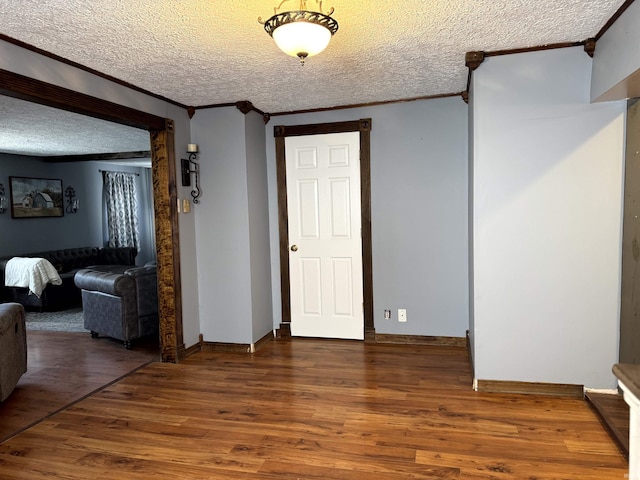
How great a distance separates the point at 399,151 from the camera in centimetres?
417

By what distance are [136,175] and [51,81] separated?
6.90m

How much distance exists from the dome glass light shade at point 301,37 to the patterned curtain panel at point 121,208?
293 inches

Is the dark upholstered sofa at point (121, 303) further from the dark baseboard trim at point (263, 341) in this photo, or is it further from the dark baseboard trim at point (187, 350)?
the dark baseboard trim at point (263, 341)

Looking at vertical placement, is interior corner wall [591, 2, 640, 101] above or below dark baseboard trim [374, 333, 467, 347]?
above

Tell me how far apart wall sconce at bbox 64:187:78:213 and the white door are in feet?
16.9

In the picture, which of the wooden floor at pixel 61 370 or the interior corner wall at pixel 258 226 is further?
the interior corner wall at pixel 258 226

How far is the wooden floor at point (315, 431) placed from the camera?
2.24 metres

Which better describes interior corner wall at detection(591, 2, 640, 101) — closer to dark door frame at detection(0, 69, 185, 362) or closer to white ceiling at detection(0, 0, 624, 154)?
white ceiling at detection(0, 0, 624, 154)

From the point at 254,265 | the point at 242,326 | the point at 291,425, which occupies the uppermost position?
the point at 254,265

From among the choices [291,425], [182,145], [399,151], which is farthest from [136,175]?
[291,425]

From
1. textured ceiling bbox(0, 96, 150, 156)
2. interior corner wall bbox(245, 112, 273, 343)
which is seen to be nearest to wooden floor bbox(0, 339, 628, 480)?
interior corner wall bbox(245, 112, 273, 343)

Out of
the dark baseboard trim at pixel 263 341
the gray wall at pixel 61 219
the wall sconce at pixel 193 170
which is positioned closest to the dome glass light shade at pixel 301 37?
the wall sconce at pixel 193 170

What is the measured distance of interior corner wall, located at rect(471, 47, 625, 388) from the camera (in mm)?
2828

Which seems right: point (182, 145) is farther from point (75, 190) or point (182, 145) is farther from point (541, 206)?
point (75, 190)
